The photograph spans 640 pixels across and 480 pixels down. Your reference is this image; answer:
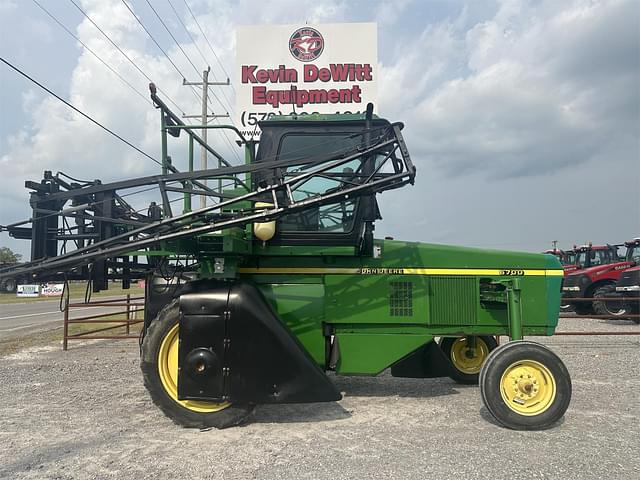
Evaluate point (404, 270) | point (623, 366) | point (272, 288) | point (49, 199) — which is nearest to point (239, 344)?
point (272, 288)

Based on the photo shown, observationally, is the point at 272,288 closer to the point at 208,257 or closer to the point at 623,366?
the point at 208,257

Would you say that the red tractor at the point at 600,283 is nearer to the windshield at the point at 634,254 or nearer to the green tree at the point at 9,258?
the windshield at the point at 634,254

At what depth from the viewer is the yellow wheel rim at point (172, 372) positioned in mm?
4551

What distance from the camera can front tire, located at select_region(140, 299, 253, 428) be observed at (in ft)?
14.8

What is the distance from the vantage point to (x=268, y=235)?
4.78m

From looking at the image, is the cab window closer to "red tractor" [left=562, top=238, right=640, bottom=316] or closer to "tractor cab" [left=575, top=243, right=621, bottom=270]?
"red tractor" [left=562, top=238, right=640, bottom=316]

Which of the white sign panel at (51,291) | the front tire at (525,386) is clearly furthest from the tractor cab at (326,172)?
the white sign panel at (51,291)

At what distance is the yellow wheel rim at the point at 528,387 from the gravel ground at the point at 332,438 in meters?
0.24

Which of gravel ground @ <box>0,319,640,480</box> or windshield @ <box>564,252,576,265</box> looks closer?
gravel ground @ <box>0,319,640,480</box>

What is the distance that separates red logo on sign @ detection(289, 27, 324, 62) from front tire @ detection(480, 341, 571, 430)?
10879mm

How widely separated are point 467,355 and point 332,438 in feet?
8.83

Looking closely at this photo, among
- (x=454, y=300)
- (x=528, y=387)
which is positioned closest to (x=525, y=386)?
(x=528, y=387)

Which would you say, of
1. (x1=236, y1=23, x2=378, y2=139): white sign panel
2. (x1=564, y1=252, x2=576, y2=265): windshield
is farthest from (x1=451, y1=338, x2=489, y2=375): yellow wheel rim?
(x1=564, y1=252, x2=576, y2=265): windshield

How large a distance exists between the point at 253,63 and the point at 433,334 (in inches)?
412
